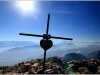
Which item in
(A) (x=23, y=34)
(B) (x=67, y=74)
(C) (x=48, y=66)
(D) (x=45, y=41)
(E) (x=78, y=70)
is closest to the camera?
(D) (x=45, y=41)

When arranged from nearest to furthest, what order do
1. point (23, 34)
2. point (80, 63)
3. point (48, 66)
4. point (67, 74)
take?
point (23, 34), point (67, 74), point (48, 66), point (80, 63)

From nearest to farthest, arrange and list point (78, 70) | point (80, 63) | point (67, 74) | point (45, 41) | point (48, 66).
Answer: point (45, 41) → point (67, 74) → point (48, 66) → point (78, 70) → point (80, 63)

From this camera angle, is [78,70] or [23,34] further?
[78,70]

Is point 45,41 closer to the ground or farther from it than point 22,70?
farther from it

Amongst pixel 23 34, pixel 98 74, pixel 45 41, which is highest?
pixel 23 34

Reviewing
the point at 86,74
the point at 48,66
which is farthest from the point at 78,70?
the point at 48,66

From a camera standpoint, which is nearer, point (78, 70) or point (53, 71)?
point (53, 71)

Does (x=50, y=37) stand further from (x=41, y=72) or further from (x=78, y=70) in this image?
(x=78, y=70)

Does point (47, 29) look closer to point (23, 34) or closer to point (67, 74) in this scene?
point (23, 34)

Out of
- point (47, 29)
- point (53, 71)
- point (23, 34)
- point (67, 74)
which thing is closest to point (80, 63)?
point (67, 74)
